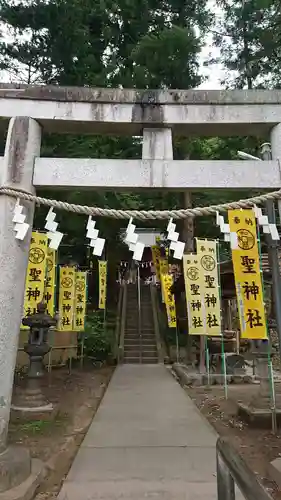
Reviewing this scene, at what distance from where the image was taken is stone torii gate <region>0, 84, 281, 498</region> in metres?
3.80

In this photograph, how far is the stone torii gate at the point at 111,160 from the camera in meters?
3.80

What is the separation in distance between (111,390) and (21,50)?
1032 centimetres

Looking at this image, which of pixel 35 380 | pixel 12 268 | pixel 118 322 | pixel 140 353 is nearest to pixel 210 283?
pixel 35 380

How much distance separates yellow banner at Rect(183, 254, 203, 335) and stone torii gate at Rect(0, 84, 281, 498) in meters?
5.07

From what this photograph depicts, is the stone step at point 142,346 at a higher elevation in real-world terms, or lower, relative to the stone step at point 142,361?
higher

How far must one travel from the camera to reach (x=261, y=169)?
397cm

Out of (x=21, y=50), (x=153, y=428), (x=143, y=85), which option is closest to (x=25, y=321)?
(x=153, y=428)

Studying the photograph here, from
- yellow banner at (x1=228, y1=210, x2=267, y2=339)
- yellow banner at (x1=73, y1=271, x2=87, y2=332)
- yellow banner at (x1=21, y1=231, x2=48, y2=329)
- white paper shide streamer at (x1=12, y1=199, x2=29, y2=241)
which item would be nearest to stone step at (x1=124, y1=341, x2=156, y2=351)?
yellow banner at (x1=73, y1=271, x2=87, y2=332)

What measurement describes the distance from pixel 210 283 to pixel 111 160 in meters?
5.71

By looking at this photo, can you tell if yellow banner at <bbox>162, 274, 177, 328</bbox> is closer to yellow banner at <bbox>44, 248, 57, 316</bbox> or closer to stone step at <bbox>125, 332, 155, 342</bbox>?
stone step at <bbox>125, 332, 155, 342</bbox>

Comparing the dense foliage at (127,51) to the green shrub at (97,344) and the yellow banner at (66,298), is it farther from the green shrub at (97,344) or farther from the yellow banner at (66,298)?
the green shrub at (97,344)

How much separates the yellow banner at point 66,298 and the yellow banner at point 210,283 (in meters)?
3.79

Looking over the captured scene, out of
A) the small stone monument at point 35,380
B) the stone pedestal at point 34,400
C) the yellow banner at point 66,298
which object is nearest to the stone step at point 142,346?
the yellow banner at point 66,298

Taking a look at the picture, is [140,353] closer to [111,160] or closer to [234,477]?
[111,160]
